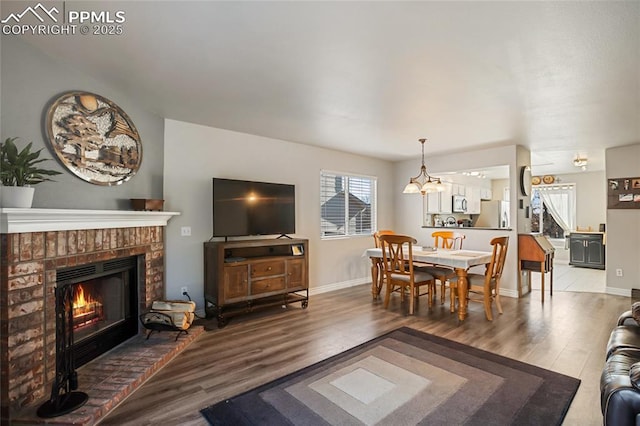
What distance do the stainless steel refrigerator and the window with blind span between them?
3.25 metres

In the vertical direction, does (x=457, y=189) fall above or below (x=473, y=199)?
above

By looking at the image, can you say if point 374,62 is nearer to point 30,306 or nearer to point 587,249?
point 30,306

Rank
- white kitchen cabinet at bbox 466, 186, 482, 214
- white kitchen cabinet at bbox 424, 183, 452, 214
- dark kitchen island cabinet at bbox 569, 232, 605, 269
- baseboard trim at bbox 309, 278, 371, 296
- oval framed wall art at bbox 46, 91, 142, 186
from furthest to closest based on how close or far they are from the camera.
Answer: dark kitchen island cabinet at bbox 569, 232, 605, 269, white kitchen cabinet at bbox 466, 186, 482, 214, white kitchen cabinet at bbox 424, 183, 452, 214, baseboard trim at bbox 309, 278, 371, 296, oval framed wall art at bbox 46, 91, 142, 186

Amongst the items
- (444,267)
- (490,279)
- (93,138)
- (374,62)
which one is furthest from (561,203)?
(93,138)

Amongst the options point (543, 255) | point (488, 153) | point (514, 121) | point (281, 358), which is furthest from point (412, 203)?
point (281, 358)

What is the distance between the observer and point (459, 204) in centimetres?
680

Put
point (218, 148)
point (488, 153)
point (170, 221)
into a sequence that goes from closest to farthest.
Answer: point (170, 221) → point (218, 148) → point (488, 153)

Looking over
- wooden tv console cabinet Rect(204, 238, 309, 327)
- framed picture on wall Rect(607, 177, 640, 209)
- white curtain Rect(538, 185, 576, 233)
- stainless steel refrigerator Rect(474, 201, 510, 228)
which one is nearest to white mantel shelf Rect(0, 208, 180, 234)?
wooden tv console cabinet Rect(204, 238, 309, 327)

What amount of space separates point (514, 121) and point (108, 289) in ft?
15.7

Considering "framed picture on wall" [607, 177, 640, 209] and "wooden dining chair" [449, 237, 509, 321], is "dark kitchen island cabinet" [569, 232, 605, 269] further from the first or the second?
"wooden dining chair" [449, 237, 509, 321]

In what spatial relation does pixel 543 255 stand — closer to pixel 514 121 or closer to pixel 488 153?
pixel 488 153

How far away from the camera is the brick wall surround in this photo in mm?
1866

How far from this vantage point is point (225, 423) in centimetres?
193

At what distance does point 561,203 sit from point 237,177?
8.79 metres
